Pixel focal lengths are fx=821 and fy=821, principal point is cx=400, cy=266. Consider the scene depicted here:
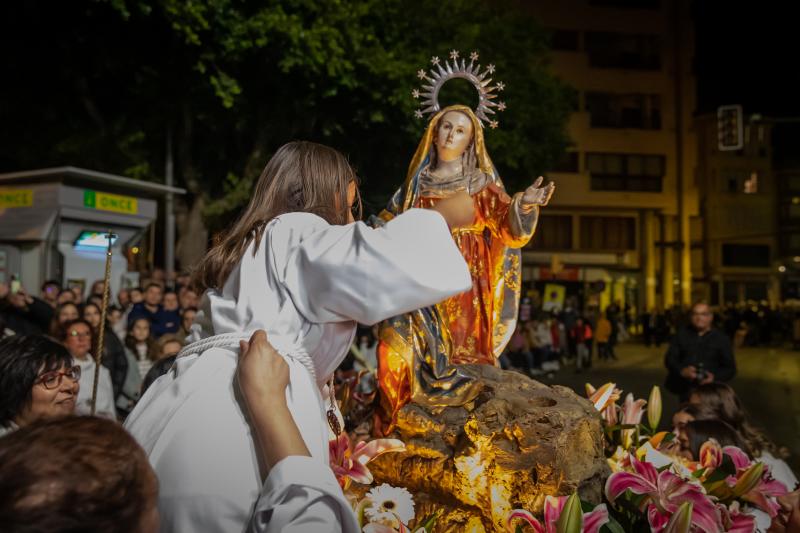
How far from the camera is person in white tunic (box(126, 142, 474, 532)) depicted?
5.80 feet

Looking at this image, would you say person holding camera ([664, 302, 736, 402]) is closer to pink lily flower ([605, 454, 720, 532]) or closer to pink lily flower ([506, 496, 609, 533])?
pink lily flower ([605, 454, 720, 532])

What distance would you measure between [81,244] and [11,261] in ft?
4.88

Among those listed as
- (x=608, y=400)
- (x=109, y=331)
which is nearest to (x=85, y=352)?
(x=109, y=331)

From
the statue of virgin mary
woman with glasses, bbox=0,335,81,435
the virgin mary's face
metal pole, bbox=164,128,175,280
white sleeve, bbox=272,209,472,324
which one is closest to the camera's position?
white sleeve, bbox=272,209,472,324

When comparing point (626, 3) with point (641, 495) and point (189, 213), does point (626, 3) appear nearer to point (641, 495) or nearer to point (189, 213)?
point (189, 213)

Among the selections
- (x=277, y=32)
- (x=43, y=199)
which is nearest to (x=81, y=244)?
(x=43, y=199)

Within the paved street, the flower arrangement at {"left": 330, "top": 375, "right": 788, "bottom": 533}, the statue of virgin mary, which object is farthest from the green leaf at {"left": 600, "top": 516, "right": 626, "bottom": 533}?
the paved street

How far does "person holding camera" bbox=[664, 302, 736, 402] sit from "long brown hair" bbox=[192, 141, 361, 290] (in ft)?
Result: 18.5

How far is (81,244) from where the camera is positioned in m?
11.4

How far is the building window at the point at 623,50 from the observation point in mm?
36812

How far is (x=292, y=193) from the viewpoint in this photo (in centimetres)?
225

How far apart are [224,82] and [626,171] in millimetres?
26127

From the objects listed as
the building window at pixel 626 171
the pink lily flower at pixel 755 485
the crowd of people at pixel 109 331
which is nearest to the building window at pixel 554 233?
the building window at pixel 626 171

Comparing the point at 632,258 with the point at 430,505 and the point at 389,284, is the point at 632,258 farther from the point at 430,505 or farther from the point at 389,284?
the point at 389,284
